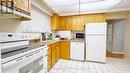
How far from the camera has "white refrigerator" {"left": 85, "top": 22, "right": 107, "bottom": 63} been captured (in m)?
3.52

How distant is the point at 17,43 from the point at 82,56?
289cm

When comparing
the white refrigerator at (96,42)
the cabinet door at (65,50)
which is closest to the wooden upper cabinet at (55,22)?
the cabinet door at (65,50)

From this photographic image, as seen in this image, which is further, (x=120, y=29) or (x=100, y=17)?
(x=120, y=29)

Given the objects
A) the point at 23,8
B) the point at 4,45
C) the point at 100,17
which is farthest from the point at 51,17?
the point at 4,45

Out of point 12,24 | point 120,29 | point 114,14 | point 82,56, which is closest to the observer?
point 12,24

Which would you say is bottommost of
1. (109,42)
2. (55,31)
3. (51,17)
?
(109,42)

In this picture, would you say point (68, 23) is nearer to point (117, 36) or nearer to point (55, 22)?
point (55, 22)

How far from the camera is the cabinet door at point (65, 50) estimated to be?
402 centimetres

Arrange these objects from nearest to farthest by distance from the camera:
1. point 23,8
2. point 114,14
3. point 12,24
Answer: point 23,8 → point 12,24 → point 114,14

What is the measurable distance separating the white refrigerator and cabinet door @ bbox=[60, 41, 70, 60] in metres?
0.82

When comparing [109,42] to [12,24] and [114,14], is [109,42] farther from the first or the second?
[12,24]

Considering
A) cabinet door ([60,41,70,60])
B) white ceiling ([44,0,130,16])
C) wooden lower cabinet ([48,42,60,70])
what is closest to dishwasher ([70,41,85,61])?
cabinet door ([60,41,70,60])

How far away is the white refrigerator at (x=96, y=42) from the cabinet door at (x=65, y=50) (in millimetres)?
819

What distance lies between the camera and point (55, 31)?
4797mm
